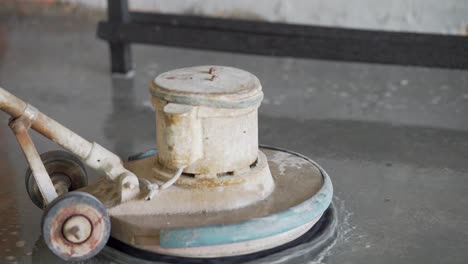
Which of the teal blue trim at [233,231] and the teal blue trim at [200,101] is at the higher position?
the teal blue trim at [200,101]

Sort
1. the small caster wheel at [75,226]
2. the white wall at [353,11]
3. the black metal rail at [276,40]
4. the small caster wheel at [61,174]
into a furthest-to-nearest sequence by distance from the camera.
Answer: the white wall at [353,11] → the black metal rail at [276,40] → the small caster wheel at [61,174] → the small caster wheel at [75,226]

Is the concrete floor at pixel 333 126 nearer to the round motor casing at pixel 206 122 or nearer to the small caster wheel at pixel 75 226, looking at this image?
the small caster wheel at pixel 75 226

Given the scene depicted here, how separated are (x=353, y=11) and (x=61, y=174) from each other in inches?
112

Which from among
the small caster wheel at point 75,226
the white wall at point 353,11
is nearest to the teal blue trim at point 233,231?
the small caster wheel at point 75,226

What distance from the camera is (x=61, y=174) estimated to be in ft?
7.23

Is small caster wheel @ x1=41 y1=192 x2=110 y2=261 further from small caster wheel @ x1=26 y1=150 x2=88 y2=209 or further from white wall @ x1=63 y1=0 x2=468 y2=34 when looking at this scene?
white wall @ x1=63 y1=0 x2=468 y2=34

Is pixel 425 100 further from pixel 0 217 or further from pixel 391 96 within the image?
pixel 0 217

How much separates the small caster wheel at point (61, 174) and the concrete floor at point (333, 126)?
0.13 meters

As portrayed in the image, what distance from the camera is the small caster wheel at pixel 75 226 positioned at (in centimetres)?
182

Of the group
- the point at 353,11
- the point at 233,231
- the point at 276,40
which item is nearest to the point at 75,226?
the point at 233,231

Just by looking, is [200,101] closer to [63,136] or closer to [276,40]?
[63,136]

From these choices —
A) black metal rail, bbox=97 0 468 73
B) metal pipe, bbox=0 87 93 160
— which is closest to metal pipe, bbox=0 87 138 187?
metal pipe, bbox=0 87 93 160

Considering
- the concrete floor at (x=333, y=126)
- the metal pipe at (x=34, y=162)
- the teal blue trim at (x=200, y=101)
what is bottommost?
the concrete floor at (x=333, y=126)

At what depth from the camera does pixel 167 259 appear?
1941 mm
